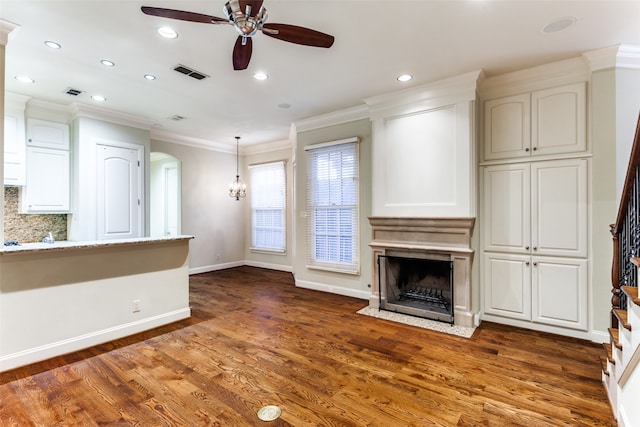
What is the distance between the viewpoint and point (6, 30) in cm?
245

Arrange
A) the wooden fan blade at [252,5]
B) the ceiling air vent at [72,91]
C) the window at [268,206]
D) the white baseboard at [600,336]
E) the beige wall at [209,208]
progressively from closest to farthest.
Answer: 1. the wooden fan blade at [252,5]
2. the white baseboard at [600,336]
3. the ceiling air vent at [72,91]
4. the beige wall at [209,208]
5. the window at [268,206]

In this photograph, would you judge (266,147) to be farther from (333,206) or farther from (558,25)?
(558,25)

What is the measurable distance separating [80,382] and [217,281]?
3368 millimetres

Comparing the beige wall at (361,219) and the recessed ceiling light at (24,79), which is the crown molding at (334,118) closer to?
the beige wall at (361,219)

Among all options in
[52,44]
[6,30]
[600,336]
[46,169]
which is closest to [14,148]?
[46,169]

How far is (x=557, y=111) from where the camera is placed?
126 inches

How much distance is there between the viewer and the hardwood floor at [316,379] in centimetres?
199


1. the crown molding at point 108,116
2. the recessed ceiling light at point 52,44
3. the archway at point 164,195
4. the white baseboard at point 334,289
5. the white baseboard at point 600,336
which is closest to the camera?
the recessed ceiling light at point 52,44

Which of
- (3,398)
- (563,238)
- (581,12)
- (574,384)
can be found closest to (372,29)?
(581,12)

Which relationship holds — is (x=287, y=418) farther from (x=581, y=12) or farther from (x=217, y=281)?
(x=217, y=281)

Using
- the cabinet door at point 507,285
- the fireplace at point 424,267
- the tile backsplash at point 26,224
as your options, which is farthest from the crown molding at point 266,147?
the cabinet door at point 507,285

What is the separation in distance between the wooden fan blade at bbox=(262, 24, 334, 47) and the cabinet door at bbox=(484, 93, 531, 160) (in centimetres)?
240

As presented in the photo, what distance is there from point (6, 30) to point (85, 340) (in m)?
2.79

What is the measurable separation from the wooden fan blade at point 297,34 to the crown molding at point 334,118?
7.60ft
